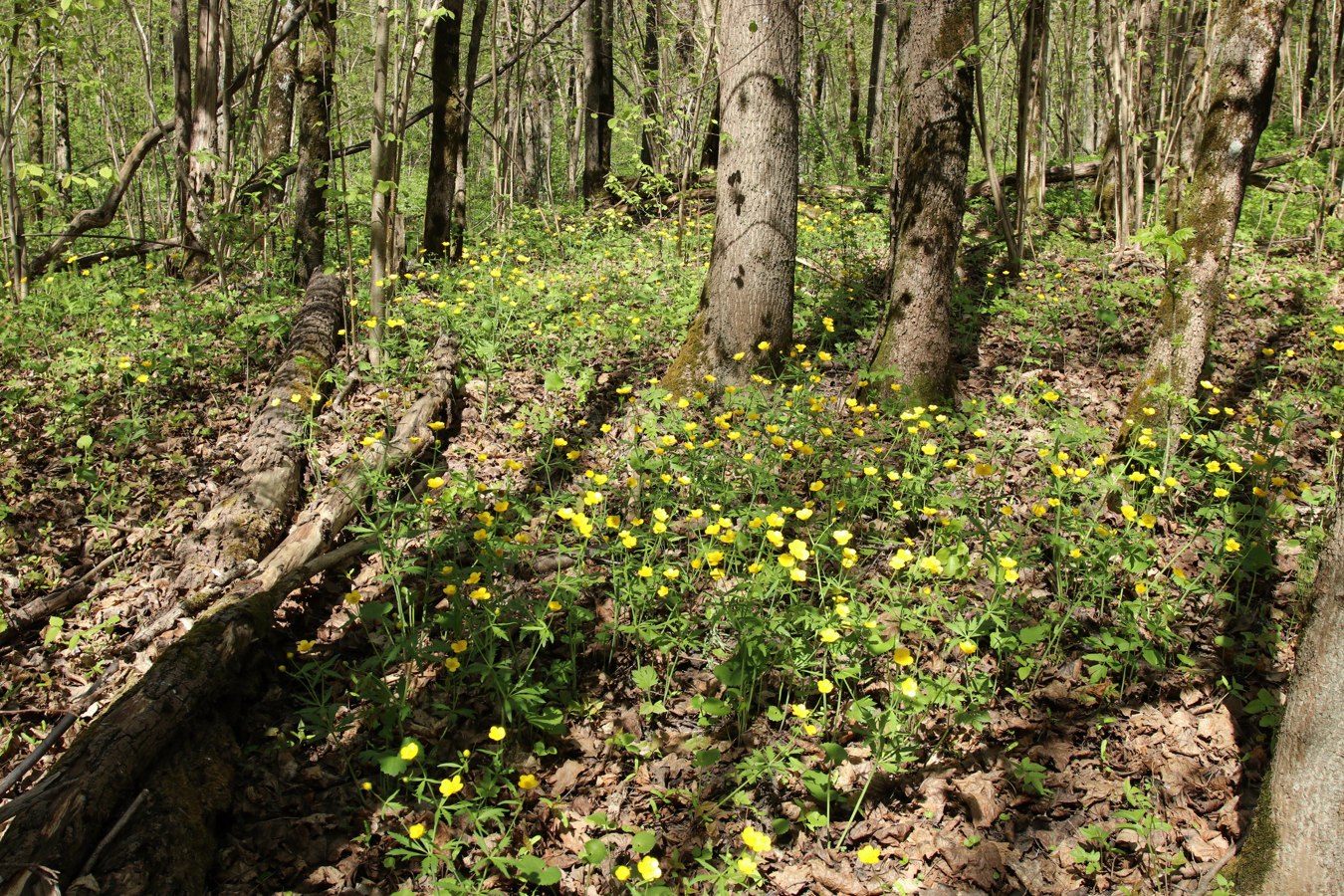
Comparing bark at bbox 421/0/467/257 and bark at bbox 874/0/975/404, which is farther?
bark at bbox 421/0/467/257

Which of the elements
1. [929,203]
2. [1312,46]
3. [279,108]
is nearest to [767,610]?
[929,203]

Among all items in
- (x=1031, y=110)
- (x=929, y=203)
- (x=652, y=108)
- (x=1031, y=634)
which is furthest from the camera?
(x=652, y=108)

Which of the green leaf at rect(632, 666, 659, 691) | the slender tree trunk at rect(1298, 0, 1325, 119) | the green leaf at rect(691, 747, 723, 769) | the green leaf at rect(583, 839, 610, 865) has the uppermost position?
the slender tree trunk at rect(1298, 0, 1325, 119)

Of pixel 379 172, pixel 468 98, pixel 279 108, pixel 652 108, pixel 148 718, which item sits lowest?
pixel 148 718

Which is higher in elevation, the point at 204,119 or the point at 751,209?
the point at 204,119

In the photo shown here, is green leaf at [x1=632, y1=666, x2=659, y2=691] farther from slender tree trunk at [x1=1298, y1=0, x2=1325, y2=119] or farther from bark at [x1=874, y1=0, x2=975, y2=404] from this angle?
slender tree trunk at [x1=1298, y1=0, x2=1325, y2=119]

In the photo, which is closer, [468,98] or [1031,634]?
[1031,634]

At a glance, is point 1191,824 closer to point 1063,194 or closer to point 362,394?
point 362,394

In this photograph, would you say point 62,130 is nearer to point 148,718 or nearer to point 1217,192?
point 148,718

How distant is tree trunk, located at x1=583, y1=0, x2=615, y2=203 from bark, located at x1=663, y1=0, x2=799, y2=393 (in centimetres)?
668

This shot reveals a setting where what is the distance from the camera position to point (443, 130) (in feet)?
27.5

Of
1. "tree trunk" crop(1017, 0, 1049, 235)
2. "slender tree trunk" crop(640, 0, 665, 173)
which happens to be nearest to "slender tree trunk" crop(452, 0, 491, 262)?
"slender tree trunk" crop(640, 0, 665, 173)

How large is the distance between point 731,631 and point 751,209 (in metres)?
2.80

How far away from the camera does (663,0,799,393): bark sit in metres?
4.68
